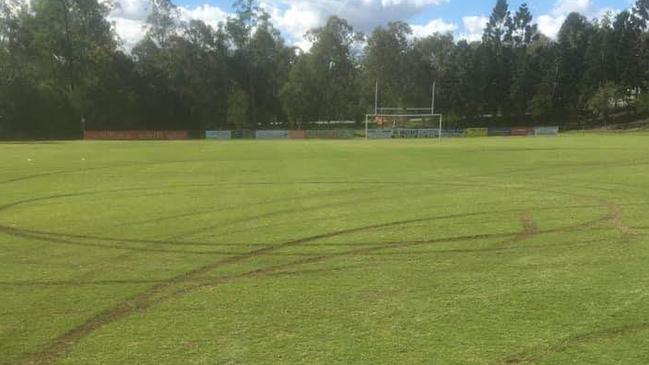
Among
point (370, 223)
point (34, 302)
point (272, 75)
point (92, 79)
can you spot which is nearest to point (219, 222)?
point (370, 223)

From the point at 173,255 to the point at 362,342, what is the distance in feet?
13.9

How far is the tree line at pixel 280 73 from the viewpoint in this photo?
83125 millimetres

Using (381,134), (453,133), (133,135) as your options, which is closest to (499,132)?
(453,133)

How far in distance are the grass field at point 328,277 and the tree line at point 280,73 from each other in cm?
7316

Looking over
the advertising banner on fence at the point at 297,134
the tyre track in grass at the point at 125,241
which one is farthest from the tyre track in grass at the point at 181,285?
the advertising banner on fence at the point at 297,134

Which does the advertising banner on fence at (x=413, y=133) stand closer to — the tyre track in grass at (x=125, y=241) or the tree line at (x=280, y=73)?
the tree line at (x=280, y=73)

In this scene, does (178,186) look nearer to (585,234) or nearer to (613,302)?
(585,234)

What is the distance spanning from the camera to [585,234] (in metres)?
10.1

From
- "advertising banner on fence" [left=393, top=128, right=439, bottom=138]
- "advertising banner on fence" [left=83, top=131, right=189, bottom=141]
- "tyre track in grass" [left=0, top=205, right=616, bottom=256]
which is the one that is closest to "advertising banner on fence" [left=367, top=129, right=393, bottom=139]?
"advertising banner on fence" [left=393, top=128, right=439, bottom=138]

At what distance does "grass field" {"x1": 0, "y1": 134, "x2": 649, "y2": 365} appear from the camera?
5.38 metres

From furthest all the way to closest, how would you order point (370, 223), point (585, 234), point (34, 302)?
point (370, 223) < point (585, 234) < point (34, 302)

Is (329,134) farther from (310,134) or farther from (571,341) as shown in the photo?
(571,341)

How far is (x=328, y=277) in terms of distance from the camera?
7594 mm

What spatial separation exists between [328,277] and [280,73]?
95.7 m
